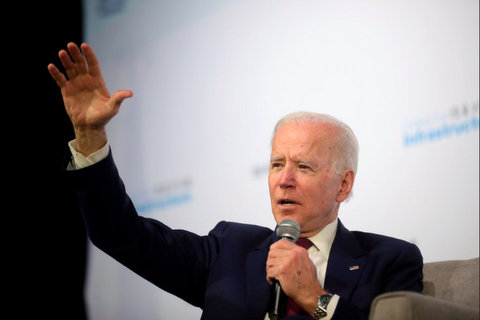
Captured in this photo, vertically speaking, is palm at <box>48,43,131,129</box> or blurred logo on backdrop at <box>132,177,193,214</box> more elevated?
palm at <box>48,43,131,129</box>

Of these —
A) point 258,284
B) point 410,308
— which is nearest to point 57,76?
point 258,284

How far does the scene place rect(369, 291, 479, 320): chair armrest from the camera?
1.41 m

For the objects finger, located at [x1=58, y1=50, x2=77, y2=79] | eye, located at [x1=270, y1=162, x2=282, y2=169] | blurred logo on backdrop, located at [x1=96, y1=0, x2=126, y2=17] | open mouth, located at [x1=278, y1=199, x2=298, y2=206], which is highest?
blurred logo on backdrop, located at [x1=96, y1=0, x2=126, y2=17]

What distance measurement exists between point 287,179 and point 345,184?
0.31m

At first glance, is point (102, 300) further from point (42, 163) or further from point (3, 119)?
point (3, 119)

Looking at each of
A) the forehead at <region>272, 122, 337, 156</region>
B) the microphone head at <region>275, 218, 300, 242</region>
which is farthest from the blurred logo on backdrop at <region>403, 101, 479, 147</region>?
the microphone head at <region>275, 218, 300, 242</region>

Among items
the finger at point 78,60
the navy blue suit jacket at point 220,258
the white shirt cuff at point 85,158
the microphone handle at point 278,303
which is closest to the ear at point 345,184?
the navy blue suit jacket at point 220,258

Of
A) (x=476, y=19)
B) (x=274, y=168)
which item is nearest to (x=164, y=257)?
(x=274, y=168)

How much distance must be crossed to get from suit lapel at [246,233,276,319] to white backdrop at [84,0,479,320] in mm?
621

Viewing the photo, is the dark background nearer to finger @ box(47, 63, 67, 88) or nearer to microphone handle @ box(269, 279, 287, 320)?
finger @ box(47, 63, 67, 88)

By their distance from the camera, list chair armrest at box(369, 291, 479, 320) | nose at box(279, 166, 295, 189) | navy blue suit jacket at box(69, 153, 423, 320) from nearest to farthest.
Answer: chair armrest at box(369, 291, 479, 320), navy blue suit jacket at box(69, 153, 423, 320), nose at box(279, 166, 295, 189)

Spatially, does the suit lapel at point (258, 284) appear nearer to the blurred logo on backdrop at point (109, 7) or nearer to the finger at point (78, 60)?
the finger at point (78, 60)

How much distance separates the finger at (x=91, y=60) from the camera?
171cm

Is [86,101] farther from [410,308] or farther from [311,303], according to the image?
[410,308]
